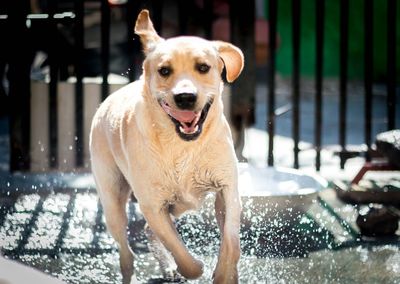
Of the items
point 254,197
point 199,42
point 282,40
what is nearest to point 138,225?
point 254,197

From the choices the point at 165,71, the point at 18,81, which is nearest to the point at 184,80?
the point at 165,71

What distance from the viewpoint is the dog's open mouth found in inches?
181

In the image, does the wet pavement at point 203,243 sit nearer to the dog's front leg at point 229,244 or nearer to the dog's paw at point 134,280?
the dog's paw at point 134,280

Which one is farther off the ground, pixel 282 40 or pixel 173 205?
pixel 173 205

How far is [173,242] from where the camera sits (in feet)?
15.7

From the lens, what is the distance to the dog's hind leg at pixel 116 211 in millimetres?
5242

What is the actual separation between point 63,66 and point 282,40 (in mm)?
5771

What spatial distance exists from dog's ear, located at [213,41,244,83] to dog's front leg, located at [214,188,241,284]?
0.57 metres

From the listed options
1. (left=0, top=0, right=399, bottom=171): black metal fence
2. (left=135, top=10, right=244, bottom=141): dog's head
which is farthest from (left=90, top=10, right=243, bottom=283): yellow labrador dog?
(left=0, top=0, right=399, bottom=171): black metal fence

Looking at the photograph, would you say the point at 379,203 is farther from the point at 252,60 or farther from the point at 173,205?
the point at 173,205

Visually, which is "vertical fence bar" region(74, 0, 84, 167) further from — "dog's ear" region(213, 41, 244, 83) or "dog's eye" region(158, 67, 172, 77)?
"dog's eye" region(158, 67, 172, 77)

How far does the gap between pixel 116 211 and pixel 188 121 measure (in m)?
0.86

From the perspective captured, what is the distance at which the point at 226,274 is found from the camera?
470 centimetres

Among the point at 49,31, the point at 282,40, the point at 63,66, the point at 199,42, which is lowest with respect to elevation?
the point at 282,40
